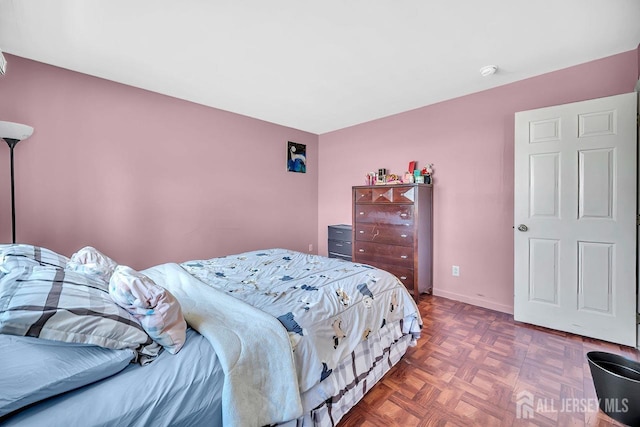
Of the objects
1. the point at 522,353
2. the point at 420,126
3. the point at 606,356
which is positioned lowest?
the point at 522,353

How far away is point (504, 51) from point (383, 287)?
2.10 m

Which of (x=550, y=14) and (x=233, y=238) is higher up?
(x=550, y=14)

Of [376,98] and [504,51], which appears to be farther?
[376,98]

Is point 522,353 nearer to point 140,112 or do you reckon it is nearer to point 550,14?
point 550,14

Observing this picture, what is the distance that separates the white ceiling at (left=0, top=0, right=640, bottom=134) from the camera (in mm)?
1702

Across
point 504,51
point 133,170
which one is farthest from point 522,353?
point 133,170

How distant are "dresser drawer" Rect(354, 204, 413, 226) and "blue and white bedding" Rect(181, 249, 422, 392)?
1143 mm

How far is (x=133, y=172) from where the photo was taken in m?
2.83

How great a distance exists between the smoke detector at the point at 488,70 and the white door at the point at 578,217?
50cm

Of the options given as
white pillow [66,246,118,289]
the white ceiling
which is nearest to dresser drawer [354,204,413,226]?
the white ceiling

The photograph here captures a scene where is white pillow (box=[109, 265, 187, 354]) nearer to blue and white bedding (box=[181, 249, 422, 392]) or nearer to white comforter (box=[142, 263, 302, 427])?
white comforter (box=[142, 263, 302, 427])

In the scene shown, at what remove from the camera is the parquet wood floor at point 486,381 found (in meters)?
1.46

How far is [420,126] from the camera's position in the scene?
Answer: 340 centimetres

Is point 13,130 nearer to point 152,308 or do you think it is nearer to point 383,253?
point 152,308
